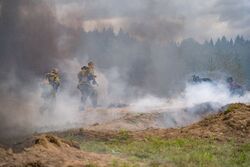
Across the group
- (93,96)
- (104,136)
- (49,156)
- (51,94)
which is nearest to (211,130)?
(104,136)

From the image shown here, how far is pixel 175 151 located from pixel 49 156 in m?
3.97

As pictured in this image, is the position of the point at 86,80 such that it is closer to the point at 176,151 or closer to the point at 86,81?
the point at 86,81

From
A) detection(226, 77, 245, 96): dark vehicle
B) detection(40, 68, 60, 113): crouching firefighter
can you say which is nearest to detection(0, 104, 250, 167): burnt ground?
detection(40, 68, 60, 113): crouching firefighter

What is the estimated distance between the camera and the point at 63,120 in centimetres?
2644

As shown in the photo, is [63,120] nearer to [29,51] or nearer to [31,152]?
[29,51]

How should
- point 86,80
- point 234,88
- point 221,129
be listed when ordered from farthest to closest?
point 234,88 < point 86,80 < point 221,129

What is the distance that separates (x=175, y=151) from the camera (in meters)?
14.1

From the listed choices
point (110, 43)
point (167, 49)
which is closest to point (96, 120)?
point (110, 43)

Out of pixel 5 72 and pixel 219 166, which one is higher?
pixel 5 72

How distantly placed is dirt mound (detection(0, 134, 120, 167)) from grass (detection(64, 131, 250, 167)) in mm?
788

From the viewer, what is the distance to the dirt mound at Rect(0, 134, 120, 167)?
36.8 ft

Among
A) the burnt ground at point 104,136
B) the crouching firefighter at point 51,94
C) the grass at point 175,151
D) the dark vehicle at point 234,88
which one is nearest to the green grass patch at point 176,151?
the grass at point 175,151

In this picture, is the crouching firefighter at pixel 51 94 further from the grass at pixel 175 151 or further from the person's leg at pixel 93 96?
the grass at pixel 175 151

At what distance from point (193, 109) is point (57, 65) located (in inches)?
620
